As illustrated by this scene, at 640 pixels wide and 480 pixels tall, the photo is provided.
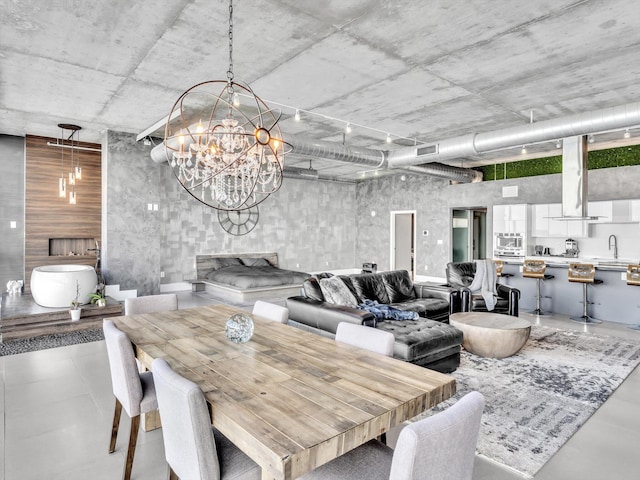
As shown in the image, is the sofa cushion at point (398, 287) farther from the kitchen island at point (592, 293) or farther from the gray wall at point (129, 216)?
the gray wall at point (129, 216)

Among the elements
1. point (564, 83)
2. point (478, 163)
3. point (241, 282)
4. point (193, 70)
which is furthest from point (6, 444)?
point (478, 163)

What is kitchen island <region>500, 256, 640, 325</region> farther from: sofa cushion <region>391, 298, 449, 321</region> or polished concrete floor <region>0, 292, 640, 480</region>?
polished concrete floor <region>0, 292, 640, 480</region>

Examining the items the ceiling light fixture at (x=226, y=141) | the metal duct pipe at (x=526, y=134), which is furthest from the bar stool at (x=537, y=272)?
the ceiling light fixture at (x=226, y=141)

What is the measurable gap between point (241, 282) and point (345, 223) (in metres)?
5.82

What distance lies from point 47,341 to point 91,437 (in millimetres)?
2936

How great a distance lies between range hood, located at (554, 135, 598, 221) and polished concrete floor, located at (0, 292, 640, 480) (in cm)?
332

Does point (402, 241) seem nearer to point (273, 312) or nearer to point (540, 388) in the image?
point (540, 388)

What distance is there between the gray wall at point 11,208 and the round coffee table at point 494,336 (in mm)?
7983

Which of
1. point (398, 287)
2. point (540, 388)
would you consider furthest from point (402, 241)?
point (540, 388)

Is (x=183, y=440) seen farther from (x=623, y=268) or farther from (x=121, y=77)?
(x=623, y=268)

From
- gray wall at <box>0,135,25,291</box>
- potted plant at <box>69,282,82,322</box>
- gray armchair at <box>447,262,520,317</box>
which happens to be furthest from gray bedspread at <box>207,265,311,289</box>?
gray wall at <box>0,135,25,291</box>

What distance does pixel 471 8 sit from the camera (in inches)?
118

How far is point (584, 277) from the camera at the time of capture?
5812 mm

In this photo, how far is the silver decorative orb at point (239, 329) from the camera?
2.23m
